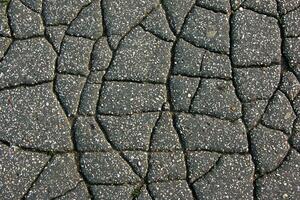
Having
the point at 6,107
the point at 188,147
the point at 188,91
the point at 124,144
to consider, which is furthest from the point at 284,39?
the point at 6,107

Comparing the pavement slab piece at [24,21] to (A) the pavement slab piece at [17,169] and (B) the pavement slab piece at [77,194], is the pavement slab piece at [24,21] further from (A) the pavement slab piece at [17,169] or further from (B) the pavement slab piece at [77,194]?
(B) the pavement slab piece at [77,194]

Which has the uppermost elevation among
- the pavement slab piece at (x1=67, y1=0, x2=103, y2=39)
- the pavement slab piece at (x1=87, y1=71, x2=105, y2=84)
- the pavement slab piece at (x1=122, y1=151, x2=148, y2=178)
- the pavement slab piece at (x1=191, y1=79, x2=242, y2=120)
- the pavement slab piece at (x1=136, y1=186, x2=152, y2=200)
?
the pavement slab piece at (x1=67, y1=0, x2=103, y2=39)

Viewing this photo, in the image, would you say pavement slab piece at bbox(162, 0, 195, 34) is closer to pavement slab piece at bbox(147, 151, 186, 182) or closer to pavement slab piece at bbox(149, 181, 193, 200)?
pavement slab piece at bbox(147, 151, 186, 182)

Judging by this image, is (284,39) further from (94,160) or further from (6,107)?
(6,107)

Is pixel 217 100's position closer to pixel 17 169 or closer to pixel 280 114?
pixel 280 114

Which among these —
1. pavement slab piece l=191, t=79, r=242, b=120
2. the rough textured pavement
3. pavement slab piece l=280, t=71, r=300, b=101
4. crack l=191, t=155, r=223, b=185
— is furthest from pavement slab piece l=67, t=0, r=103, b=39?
pavement slab piece l=280, t=71, r=300, b=101

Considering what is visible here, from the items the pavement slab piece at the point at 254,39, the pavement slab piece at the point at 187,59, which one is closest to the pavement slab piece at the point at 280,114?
the pavement slab piece at the point at 254,39

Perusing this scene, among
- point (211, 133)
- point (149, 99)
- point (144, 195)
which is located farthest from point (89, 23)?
point (144, 195)
